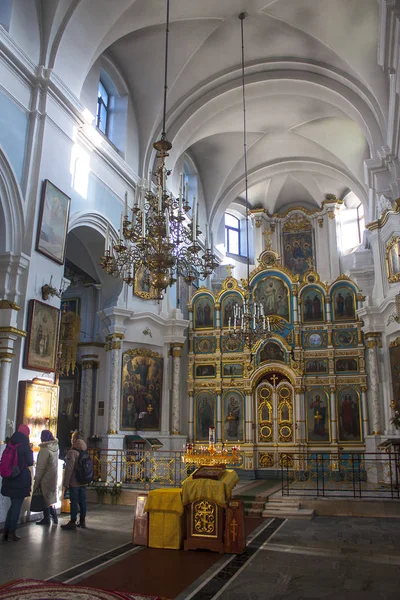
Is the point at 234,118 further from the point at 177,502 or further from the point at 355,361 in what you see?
the point at 177,502

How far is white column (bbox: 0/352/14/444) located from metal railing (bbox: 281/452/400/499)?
4.91 meters

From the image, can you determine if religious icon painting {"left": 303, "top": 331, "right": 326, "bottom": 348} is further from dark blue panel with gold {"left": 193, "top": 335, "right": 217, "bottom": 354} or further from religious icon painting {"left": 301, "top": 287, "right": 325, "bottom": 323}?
dark blue panel with gold {"left": 193, "top": 335, "right": 217, "bottom": 354}

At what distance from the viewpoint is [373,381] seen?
14633 mm

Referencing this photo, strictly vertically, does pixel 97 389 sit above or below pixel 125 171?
below

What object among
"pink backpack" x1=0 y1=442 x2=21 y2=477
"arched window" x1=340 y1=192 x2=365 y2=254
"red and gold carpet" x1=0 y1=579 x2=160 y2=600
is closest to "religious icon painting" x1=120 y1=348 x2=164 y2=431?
"pink backpack" x1=0 y1=442 x2=21 y2=477

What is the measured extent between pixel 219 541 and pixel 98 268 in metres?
9.49

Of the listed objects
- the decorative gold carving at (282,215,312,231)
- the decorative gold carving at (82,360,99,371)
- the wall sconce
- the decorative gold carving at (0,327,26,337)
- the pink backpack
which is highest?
the decorative gold carving at (282,215,312,231)

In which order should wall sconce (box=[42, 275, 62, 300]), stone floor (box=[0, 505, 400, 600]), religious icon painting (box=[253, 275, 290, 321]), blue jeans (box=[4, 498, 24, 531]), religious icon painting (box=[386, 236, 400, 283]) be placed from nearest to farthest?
1. stone floor (box=[0, 505, 400, 600])
2. blue jeans (box=[4, 498, 24, 531])
3. wall sconce (box=[42, 275, 62, 300])
4. religious icon painting (box=[386, 236, 400, 283])
5. religious icon painting (box=[253, 275, 290, 321])

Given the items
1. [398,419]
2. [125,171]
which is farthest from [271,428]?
[125,171]

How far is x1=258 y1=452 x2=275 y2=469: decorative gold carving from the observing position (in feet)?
50.6

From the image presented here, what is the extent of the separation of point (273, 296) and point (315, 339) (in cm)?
193

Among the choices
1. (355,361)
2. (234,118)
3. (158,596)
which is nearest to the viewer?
(158,596)

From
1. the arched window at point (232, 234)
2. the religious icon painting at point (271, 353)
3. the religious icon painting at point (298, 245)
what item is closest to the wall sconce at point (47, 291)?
the religious icon painting at point (271, 353)

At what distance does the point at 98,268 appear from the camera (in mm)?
14516
